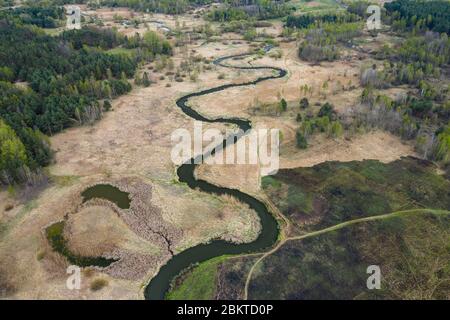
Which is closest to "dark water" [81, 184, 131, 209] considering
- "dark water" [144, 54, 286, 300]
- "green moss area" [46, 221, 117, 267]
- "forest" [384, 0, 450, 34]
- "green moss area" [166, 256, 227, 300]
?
"green moss area" [46, 221, 117, 267]

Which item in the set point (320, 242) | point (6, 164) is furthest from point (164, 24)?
point (320, 242)

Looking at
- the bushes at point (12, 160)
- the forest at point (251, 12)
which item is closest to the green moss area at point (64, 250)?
the bushes at point (12, 160)

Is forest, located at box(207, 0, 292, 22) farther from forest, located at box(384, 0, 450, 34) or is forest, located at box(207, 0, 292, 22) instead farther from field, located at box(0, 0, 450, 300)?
field, located at box(0, 0, 450, 300)

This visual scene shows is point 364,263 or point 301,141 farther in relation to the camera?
point 301,141

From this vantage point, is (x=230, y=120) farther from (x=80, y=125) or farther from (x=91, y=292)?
(x=91, y=292)

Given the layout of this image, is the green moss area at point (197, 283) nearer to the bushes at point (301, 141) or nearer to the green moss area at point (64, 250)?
the green moss area at point (64, 250)

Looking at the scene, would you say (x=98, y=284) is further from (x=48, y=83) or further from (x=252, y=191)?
(x=48, y=83)

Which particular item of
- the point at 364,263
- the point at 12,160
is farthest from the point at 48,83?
the point at 364,263
